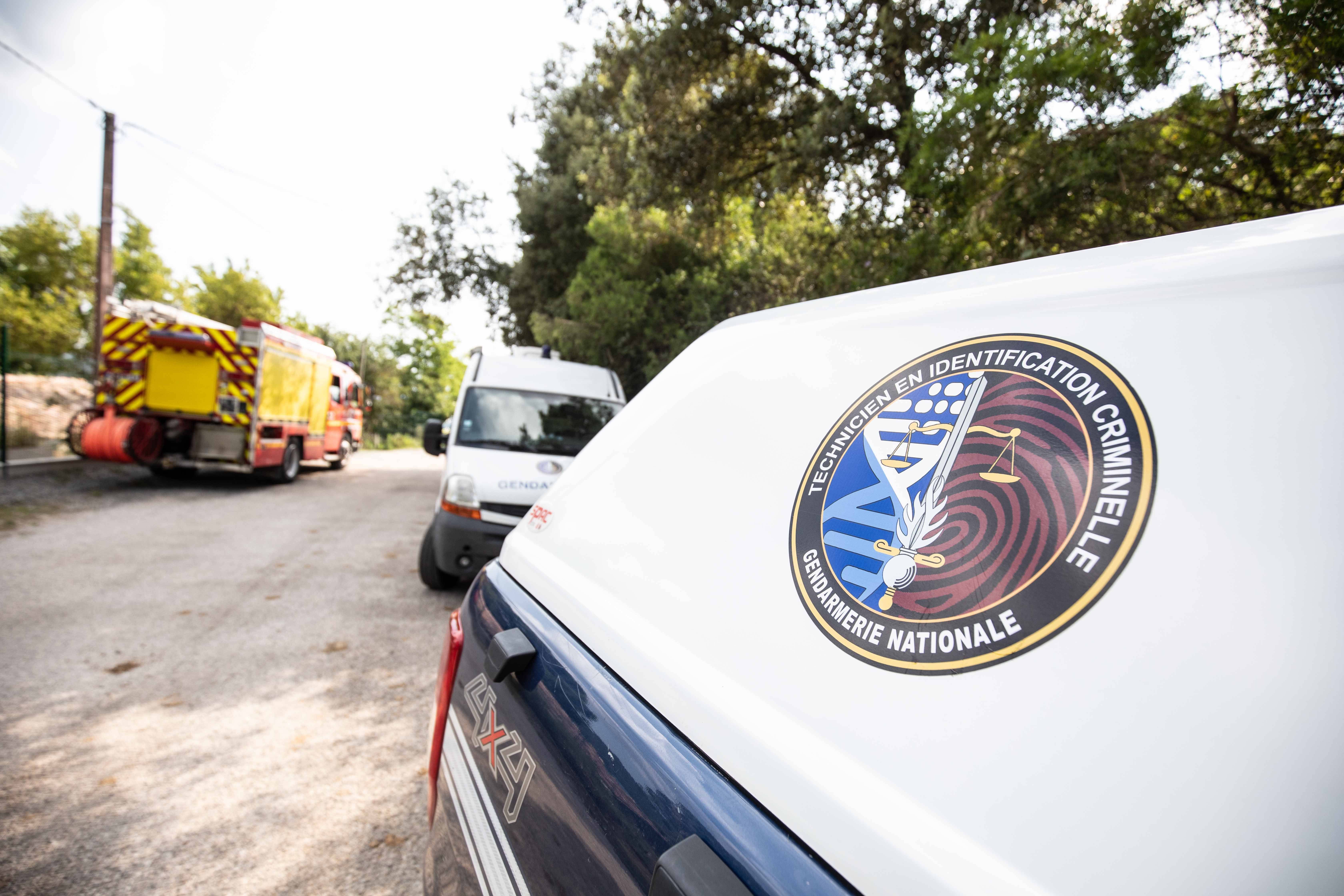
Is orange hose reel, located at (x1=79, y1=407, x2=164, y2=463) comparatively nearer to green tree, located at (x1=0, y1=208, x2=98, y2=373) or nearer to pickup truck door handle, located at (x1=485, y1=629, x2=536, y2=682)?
pickup truck door handle, located at (x1=485, y1=629, x2=536, y2=682)

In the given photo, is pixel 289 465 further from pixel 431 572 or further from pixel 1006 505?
pixel 1006 505

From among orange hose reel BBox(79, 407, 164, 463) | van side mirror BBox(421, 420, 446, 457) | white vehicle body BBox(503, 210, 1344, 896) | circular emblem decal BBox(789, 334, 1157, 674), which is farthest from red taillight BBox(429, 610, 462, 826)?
orange hose reel BBox(79, 407, 164, 463)

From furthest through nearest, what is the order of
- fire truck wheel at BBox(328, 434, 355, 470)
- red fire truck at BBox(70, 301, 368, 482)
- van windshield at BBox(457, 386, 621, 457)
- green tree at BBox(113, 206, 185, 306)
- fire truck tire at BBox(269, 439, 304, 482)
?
green tree at BBox(113, 206, 185, 306) < fire truck wheel at BBox(328, 434, 355, 470) < fire truck tire at BBox(269, 439, 304, 482) < red fire truck at BBox(70, 301, 368, 482) < van windshield at BBox(457, 386, 621, 457)

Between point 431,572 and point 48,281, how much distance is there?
3373 cm

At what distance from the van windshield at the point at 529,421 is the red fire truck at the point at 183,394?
21.2ft

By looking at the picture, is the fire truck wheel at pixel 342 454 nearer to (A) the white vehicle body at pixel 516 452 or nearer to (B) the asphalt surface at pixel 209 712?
(B) the asphalt surface at pixel 209 712

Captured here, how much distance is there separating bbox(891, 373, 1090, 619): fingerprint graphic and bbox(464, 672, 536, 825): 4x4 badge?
2.51 ft

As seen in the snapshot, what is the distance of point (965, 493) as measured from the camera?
765 mm

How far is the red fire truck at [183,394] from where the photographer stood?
31.9 feet

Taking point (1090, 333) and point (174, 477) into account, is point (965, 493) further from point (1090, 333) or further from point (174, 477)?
point (174, 477)

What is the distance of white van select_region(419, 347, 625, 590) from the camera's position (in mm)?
5105

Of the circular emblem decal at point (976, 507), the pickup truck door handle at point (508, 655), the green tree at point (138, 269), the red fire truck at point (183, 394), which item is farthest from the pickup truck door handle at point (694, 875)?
the green tree at point (138, 269)

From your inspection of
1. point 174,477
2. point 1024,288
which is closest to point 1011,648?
point 1024,288

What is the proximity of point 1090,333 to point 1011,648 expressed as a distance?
392 millimetres
